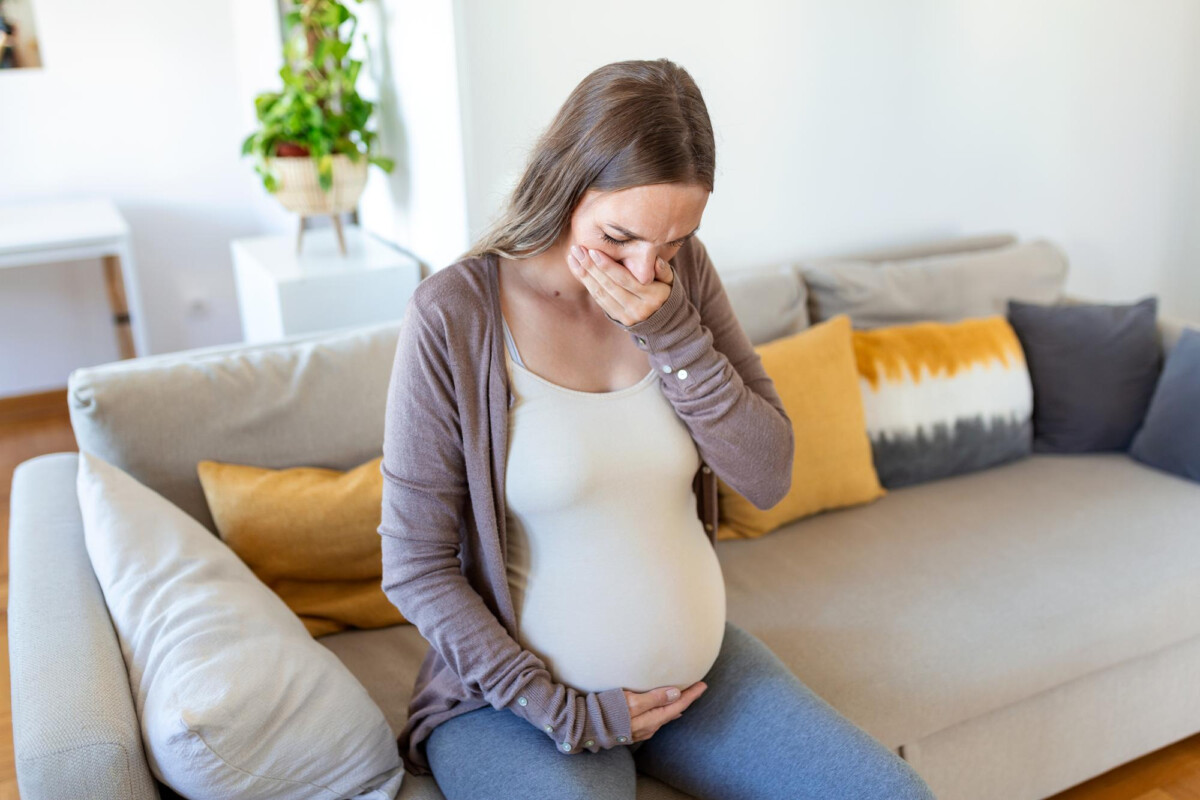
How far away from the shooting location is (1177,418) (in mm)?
2045

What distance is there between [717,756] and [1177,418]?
140 cm

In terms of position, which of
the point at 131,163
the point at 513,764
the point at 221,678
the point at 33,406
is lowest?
the point at 33,406

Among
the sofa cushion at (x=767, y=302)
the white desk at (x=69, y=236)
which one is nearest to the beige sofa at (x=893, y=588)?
the sofa cushion at (x=767, y=302)

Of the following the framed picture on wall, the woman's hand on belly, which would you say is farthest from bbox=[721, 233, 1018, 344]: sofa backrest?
the framed picture on wall

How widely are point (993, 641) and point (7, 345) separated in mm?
3424

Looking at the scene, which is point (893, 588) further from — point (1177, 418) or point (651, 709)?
point (1177, 418)

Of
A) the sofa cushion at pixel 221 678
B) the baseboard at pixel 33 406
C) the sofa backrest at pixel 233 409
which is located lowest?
the baseboard at pixel 33 406

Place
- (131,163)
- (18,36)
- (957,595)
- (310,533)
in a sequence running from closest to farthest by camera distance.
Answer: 1. (310,533)
2. (957,595)
3. (18,36)
4. (131,163)

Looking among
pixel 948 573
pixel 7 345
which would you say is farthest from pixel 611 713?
pixel 7 345

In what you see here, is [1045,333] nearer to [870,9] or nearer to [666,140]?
[870,9]

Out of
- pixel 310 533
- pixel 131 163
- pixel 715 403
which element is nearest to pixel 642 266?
pixel 715 403

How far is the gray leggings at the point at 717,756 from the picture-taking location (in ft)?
3.56

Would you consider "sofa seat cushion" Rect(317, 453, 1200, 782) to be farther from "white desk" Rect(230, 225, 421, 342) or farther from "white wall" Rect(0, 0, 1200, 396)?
"white desk" Rect(230, 225, 421, 342)

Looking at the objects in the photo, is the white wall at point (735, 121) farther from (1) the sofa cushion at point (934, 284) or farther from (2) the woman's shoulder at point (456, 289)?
(1) the sofa cushion at point (934, 284)
